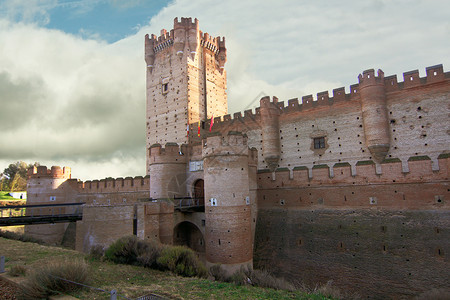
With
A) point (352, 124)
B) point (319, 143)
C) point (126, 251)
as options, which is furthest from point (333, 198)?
point (126, 251)

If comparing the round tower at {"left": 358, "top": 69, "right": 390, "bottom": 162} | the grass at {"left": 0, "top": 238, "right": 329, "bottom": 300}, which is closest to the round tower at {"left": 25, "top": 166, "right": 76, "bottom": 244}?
the grass at {"left": 0, "top": 238, "right": 329, "bottom": 300}

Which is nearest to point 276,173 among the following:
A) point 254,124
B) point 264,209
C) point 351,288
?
point 264,209

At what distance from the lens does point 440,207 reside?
42.5ft

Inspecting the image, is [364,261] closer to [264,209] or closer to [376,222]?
[376,222]

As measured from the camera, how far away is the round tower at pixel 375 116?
1670 centimetres

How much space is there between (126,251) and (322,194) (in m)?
10.3

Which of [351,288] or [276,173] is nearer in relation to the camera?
[351,288]

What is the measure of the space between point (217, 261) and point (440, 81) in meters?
14.8

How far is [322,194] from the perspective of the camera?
15758mm

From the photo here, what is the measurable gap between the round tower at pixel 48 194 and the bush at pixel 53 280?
67.3ft

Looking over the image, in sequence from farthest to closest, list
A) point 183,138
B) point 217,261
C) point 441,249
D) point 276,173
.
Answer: point 183,138
point 276,173
point 217,261
point 441,249

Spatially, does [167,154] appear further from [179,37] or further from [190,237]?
[179,37]

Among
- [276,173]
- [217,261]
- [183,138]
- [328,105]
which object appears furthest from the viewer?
[183,138]

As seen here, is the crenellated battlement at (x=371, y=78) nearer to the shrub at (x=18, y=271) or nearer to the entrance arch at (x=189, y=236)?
the entrance arch at (x=189, y=236)
